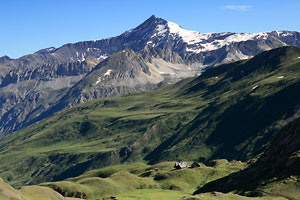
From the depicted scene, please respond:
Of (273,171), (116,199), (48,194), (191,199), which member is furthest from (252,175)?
(48,194)

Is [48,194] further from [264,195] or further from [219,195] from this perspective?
[264,195]

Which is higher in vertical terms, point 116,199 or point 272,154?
point 272,154

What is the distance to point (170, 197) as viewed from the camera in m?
198

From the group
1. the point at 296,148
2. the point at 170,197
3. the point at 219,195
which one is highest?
the point at 296,148

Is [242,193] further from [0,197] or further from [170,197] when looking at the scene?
[0,197]

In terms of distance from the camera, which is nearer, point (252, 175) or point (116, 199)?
point (252, 175)

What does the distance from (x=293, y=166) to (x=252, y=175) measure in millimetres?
19159

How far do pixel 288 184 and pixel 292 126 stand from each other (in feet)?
107

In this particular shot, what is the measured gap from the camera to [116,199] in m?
198

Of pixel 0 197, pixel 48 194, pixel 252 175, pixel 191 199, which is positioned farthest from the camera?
pixel 48 194

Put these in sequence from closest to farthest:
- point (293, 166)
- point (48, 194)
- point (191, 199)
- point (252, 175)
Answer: point (191, 199)
point (293, 166)
point (252, 175)
point (48, 194)

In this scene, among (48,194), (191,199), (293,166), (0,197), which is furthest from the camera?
(48,194)

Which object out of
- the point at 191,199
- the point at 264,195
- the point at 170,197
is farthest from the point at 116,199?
the point at 264,195

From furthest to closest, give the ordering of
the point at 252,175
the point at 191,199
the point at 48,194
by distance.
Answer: the point at 48,194
the point at 252,175
the point at 191,199
